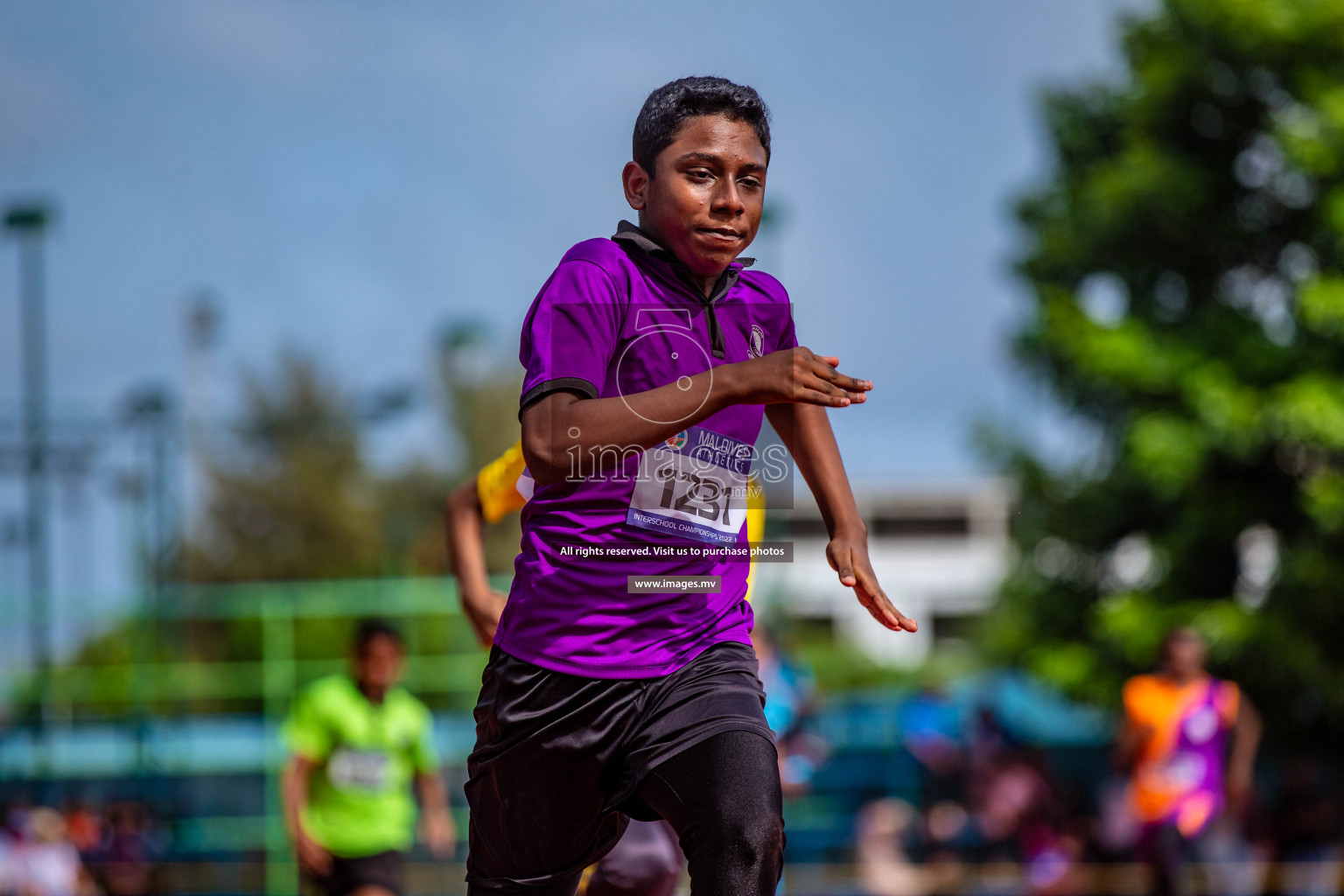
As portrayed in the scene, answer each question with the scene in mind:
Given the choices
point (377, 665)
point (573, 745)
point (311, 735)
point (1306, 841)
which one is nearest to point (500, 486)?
point (573, 745)

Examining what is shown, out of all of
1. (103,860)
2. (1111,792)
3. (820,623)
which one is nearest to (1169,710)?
(1111,792)

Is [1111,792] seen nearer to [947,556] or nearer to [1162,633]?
[1162,633]

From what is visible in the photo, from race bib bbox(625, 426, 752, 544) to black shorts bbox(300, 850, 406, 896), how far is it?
4.23 meters

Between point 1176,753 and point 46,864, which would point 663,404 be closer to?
point 1176,753

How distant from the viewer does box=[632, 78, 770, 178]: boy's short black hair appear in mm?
2684

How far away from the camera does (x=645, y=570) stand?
2.68 metres

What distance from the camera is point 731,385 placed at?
2428mm

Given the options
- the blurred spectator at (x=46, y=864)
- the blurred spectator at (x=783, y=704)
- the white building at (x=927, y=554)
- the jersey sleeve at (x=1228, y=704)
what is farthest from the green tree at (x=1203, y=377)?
the white building at (x=927, y=554)

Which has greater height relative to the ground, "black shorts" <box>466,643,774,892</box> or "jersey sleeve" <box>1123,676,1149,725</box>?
"black shorts" <box>466,643,774,892</box>

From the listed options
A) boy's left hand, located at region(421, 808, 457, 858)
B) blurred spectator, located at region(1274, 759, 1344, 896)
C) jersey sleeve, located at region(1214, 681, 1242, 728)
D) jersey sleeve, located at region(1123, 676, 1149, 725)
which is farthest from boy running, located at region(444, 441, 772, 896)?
blurred spectator, located at region(1274, 759, 1344, 896)

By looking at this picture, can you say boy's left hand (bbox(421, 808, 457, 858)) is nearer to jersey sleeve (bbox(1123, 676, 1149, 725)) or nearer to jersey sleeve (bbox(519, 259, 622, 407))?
jersey sleeve (bbox(1123, 676, 1149, 725))

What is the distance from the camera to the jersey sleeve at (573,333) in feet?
8.33

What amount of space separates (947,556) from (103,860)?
193 ft

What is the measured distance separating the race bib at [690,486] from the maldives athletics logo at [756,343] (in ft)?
0.58
